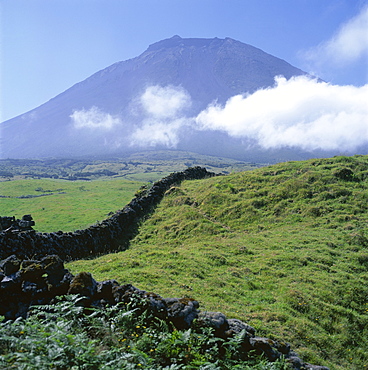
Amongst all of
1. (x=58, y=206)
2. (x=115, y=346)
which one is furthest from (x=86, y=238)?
(x=58, y=206)

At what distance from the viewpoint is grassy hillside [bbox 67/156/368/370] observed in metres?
9.30

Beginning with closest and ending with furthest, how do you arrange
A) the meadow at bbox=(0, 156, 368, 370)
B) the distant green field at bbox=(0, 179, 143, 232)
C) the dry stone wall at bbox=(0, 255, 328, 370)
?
the dry stone wall at bbox=(0, 255, 328, 370), the meadow at bbox=(0, 156, 368, 370), the distant green field at bbox=(0, 179, 143, 232)

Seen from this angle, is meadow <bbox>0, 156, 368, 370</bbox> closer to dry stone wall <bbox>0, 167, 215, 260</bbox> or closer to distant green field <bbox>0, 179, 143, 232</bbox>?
dry stone wall <bbox>0, 167, 215, 260</bbox>

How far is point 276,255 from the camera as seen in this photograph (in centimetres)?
1447

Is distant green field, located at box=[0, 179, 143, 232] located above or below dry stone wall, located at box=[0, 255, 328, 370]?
below

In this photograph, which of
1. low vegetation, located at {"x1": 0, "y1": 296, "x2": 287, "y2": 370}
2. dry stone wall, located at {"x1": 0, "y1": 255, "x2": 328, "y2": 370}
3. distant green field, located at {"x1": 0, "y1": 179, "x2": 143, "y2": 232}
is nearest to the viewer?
low vegetation, located at {"x1": 0, "y1": 296, "x2": 287, "y2": 370}

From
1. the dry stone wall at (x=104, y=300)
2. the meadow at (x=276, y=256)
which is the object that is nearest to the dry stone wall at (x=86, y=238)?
the meadow at (x=276, y=256)

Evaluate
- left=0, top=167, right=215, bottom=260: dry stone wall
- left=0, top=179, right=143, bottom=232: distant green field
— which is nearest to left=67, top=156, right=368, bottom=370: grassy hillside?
left=0, top=167, right=215, bottom=260: dry stone wall

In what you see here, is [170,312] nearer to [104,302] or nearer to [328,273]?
[104,302]

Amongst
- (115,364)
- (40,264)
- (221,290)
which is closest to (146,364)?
(115,364)

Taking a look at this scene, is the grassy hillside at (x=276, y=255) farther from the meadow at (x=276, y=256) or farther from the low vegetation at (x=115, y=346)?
the low vegetation at (x=115, y=346)

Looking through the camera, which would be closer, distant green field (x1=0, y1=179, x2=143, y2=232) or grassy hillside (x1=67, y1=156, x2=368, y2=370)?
grassy hillside (x1=67, y1=156, x2=368, y2=370)

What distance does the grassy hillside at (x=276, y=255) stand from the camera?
30.5 ft

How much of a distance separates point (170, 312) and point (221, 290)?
448 centimetres
